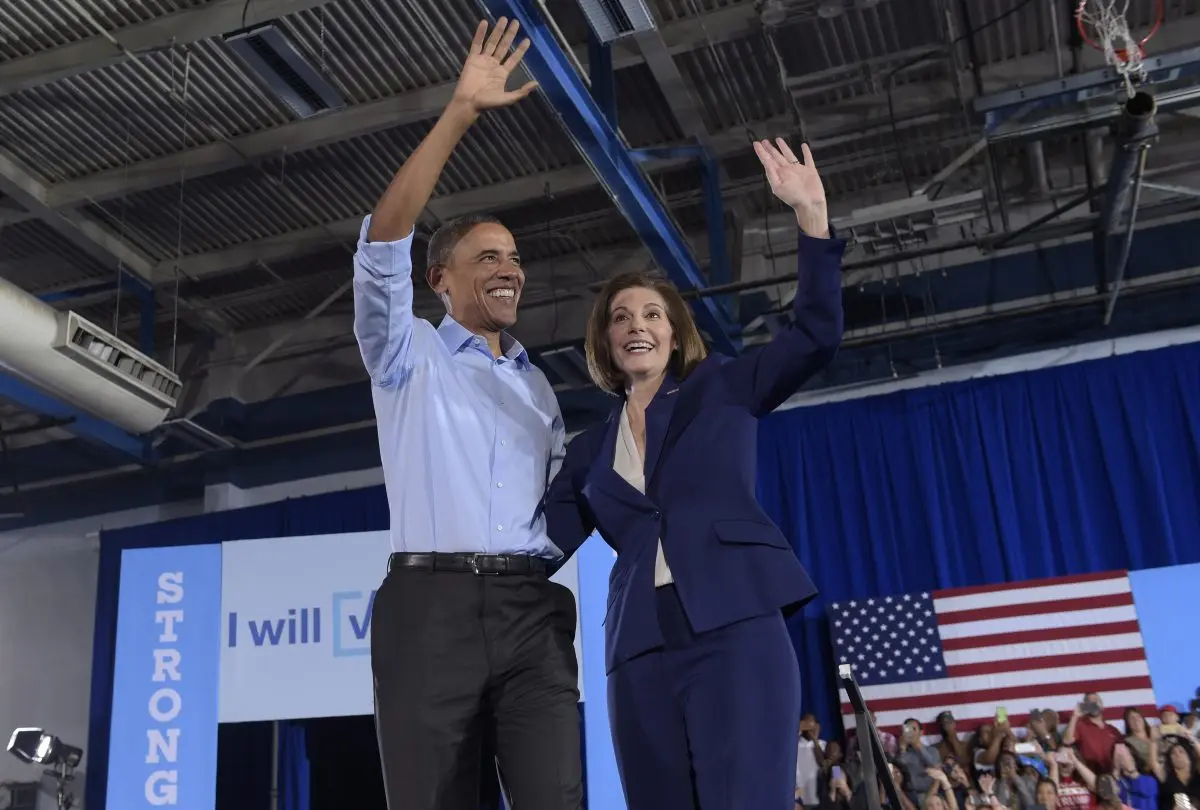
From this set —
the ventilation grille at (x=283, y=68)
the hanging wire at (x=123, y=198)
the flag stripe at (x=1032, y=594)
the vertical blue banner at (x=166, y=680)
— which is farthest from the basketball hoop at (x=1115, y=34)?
the hanging wire at (x=123, y=198)

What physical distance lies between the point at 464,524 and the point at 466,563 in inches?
2.3

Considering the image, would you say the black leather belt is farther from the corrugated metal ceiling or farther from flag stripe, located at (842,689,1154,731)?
flag stripe, located at (842,689,1154,731)

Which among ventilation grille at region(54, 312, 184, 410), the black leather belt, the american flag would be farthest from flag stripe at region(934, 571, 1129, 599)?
the black leather belt

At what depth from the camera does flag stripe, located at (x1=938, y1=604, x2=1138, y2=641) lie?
7.58 meters

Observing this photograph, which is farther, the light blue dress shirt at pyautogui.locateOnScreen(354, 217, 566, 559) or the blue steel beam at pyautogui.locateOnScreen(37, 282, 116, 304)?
the blue steel beam at pyautogui.locateOnScreen(37, 282, 116, 304)

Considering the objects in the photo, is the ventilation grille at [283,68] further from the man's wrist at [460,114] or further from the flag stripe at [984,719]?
the flag stripe at [984,719]

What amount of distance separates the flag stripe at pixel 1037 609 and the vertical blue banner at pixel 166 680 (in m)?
5.16

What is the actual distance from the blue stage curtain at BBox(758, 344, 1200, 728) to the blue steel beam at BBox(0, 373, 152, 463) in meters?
5.05

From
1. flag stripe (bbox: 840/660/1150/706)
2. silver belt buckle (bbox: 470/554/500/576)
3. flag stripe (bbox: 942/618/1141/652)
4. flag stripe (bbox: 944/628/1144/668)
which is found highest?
flag stripe (bbox: 942/618/1141/652)

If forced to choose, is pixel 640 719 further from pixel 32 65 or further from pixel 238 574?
pixel 32 65

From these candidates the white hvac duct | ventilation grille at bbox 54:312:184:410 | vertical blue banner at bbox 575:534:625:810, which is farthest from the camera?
ventilation grille at bbox 54:312:184:410

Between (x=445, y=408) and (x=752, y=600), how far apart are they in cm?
53

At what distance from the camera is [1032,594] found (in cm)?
791

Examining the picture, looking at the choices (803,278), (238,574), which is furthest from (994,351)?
(803,278)
